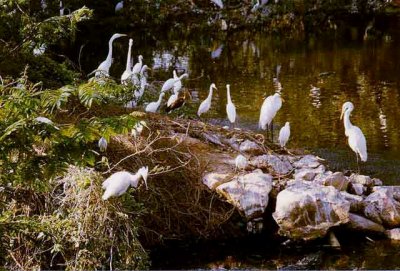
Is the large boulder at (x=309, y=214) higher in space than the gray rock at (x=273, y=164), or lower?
lower

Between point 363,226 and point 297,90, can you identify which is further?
point 297,90

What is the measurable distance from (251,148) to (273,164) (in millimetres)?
649

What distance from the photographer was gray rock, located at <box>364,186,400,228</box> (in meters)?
6.57

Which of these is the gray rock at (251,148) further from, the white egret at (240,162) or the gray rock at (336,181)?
the gray rock at (336,181)

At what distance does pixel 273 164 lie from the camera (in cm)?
734

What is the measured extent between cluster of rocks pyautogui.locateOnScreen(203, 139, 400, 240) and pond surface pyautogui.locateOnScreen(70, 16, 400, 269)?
21 cm

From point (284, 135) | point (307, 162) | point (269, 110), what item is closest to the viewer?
point (307, 162)

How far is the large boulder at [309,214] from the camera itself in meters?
6.39

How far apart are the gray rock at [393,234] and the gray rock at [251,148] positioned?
6.36 ft

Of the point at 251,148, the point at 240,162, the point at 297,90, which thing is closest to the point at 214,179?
the point at 240,162

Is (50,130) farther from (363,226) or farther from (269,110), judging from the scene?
(269,110)

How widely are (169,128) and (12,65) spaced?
183 cm

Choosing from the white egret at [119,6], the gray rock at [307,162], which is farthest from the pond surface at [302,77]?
the white egret at [119,6]

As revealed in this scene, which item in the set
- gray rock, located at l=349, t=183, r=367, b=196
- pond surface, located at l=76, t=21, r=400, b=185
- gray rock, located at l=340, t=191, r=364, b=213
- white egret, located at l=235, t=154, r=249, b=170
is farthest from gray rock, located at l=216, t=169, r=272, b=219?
pond surface, located at l=76, t=21, r=400, b=185
